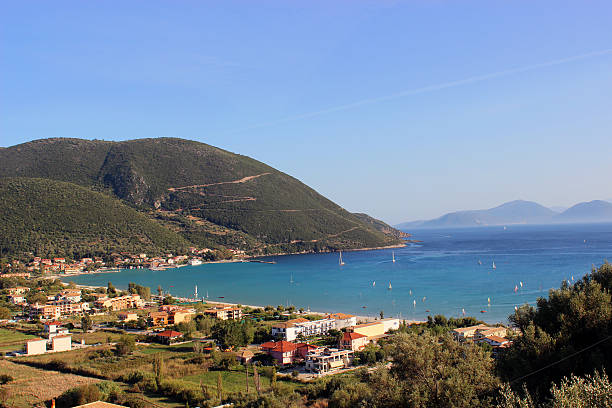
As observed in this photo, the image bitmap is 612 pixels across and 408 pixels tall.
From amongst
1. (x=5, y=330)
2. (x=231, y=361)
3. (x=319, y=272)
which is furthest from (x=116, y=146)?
(x=231, y=361)

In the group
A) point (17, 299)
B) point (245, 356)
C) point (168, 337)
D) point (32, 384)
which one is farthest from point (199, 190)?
point (32, 384)

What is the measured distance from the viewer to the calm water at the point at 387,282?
3716 cm

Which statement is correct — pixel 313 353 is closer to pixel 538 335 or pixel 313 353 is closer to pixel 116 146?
pixel 538 335

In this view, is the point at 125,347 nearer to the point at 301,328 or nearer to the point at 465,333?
the point at 301,328

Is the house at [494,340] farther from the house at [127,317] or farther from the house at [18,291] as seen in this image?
the house at [18,291]

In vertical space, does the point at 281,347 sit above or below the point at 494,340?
above

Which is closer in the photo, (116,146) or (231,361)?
(231,361)

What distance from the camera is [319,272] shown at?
64250 mm

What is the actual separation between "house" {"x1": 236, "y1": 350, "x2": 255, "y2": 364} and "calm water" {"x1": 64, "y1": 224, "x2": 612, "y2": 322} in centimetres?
1440

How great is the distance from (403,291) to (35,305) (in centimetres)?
2967

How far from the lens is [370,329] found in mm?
25750

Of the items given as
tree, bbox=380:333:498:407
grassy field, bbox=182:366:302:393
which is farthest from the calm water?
tree, bbox=380:333:498:407

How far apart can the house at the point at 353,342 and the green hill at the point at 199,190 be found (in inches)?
2826

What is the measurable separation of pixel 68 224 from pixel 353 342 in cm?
6564
